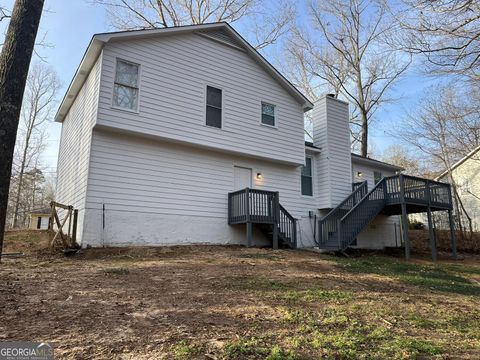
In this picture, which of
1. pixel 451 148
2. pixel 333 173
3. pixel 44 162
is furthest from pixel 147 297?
pixel 44 162

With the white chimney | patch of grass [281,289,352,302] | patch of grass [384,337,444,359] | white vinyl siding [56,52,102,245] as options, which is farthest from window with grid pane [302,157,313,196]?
patch of grass [384,337,444,359]

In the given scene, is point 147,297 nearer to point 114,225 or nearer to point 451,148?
point 114,225

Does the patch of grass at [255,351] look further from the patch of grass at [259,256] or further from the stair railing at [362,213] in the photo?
the stair railing at [362,213]

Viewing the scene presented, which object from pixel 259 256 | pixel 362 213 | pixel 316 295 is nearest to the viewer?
pixel 316 295

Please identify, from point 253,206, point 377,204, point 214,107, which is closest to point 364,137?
point 377,204

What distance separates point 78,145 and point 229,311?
378 inches

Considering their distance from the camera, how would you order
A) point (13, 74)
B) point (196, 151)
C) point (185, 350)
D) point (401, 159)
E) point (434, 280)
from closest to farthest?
point (185, 350) < point (13, 74) < point (434, 280) < point (196, 151) < point (401, 159)

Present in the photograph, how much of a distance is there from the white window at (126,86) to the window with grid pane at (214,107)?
2.59m

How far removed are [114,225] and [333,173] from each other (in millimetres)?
9380

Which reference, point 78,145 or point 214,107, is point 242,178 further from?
point 78,145

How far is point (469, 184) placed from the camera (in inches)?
965

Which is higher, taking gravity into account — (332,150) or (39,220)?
(332,150)

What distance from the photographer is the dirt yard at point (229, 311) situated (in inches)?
128

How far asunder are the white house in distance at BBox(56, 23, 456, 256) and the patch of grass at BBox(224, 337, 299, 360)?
750 cm
